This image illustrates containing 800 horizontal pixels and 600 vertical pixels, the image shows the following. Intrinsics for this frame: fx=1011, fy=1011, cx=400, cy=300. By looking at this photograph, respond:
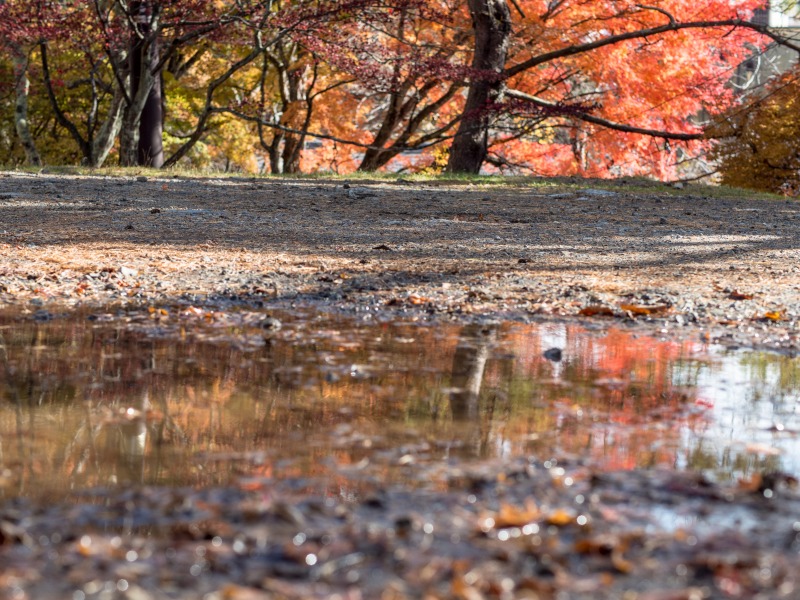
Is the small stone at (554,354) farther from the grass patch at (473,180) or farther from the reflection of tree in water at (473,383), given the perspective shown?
the grass patch at (473,180)

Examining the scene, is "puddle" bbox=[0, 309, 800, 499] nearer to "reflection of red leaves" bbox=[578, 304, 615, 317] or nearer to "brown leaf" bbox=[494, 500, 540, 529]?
"brown leaf" bbox=[494, 500, 540, 529]

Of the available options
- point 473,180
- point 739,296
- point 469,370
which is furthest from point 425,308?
point 473,180

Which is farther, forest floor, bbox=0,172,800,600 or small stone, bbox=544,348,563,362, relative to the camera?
small stone, bbox=544,348,563,362

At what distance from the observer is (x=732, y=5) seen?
58.0ft

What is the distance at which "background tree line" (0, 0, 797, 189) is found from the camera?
1436 cm

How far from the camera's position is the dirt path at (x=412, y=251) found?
199 inches

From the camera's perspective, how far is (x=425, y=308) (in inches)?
194

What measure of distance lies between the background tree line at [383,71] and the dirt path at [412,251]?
3.95 m

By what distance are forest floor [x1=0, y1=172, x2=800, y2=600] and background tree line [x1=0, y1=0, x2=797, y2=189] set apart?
3028 millimetres

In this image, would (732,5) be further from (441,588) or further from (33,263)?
(441,588)

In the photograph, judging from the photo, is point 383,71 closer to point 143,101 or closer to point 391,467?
point 143,101

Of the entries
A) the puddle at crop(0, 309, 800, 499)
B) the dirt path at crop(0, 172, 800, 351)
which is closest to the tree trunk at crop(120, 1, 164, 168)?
the dirt path at crop(0, 172, 800, 351)

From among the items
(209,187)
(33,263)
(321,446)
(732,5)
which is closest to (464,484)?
(321,446)

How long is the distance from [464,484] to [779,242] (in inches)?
247
